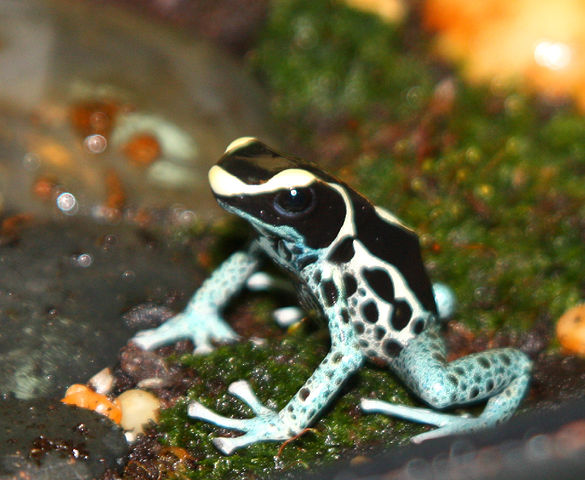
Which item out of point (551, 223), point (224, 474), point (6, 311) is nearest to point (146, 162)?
point (6, 311)

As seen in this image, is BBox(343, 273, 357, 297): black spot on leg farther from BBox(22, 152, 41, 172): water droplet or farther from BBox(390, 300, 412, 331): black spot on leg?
BBox(22, 152, 41, 172): water droplet

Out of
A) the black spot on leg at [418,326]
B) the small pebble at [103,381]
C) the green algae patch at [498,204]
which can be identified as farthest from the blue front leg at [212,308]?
the green algae patch at [498,204]

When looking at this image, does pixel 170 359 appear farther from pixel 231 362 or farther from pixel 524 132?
pixel 524 132

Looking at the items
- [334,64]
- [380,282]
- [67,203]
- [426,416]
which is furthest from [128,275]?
[334,64]

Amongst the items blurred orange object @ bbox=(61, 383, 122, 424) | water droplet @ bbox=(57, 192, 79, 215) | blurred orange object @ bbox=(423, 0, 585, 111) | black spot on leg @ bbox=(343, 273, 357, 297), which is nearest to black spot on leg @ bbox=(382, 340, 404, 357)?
black spot on leg @ bbox=(343, 273, 357, 297)

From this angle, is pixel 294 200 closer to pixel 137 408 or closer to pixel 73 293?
pixel 137 408
